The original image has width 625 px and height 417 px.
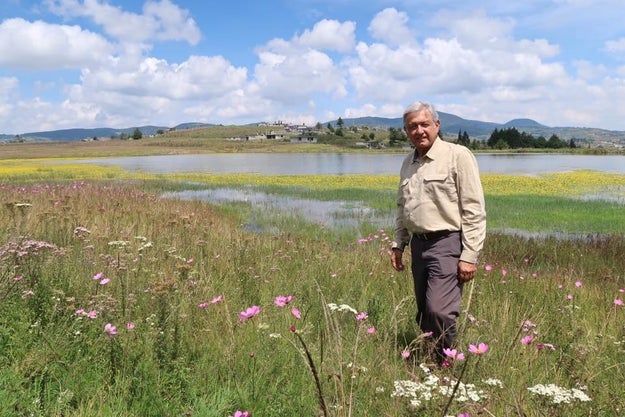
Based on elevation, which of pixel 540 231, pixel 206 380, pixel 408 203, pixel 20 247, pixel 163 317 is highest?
pixel 408 203

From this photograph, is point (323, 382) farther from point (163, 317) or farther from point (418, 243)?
point (418, 243)

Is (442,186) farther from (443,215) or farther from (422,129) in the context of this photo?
(422,129)

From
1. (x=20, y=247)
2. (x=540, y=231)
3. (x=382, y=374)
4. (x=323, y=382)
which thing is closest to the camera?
(x=323, y=382)

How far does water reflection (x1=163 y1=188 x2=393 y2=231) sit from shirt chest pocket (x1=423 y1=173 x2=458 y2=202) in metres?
9.93

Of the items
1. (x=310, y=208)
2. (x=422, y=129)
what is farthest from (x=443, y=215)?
(x=310, y=208)

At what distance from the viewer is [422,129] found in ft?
11.9

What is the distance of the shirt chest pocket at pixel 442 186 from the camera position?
360cm

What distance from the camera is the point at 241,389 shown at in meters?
2.59

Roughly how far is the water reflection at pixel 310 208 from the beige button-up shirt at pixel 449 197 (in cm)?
984

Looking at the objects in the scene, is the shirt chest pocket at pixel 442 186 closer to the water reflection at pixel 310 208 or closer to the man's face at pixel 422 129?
the man's face at pixel 422 129

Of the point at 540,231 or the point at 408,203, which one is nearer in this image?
the point at 408,203

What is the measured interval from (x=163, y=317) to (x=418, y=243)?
6.93 ft

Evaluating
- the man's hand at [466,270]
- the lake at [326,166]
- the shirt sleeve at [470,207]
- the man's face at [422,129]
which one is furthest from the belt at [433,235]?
the lake at [326,166]

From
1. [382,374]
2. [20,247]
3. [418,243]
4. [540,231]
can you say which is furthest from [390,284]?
[540,231]
